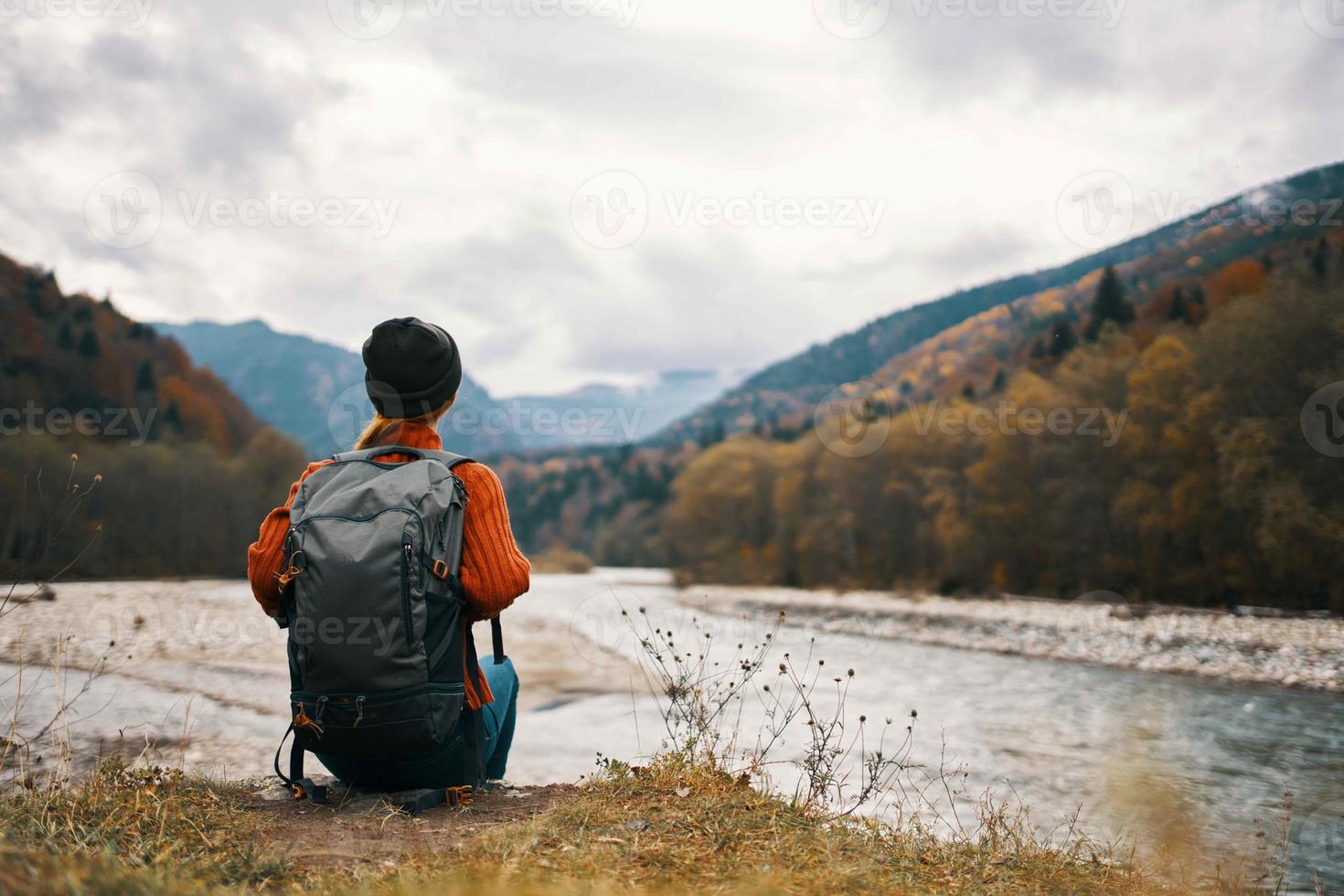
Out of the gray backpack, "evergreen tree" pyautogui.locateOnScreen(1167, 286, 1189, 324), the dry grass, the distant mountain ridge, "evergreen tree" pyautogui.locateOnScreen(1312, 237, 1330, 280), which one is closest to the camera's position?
the dry grass

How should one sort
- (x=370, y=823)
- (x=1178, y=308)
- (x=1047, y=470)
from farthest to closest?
(x=1178, y=308) → (x=1047, y=470) → (x=370, y=823)

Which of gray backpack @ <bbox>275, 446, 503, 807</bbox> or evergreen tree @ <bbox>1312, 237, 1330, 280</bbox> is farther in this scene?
evergreen tree @ <bbox>1312, 237, 1330, 280</bbox>

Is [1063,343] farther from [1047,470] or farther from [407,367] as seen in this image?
[407,367]

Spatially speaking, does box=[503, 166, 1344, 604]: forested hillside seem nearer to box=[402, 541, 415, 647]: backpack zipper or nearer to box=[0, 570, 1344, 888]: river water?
box=[0, 570, 1344, 888]: river water

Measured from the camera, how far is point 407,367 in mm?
3242

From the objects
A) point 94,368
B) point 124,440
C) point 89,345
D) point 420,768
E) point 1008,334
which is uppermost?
point 1008,334

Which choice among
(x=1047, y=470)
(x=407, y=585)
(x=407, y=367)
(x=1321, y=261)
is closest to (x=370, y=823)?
(x=407, y=585)

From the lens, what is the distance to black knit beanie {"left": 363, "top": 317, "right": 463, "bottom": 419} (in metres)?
3.23

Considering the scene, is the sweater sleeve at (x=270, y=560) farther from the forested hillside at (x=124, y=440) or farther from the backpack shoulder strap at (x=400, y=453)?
the forested hillside at (x=124, y=440)

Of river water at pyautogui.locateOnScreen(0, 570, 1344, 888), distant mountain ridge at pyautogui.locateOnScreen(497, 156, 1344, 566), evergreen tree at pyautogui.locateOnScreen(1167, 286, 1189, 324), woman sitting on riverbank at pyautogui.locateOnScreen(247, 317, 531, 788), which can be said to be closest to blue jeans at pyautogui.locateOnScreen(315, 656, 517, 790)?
woman sitting on riverbank at pyautogui.locateOnScreen(247, 317, 531, 788)

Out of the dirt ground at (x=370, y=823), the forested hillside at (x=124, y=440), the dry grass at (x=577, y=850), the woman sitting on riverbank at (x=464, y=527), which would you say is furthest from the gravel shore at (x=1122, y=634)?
the forested hillside at (x=124, y=440)

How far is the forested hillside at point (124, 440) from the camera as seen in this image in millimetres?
49188

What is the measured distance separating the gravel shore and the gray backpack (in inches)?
524

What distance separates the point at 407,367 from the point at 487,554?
0.87 m
